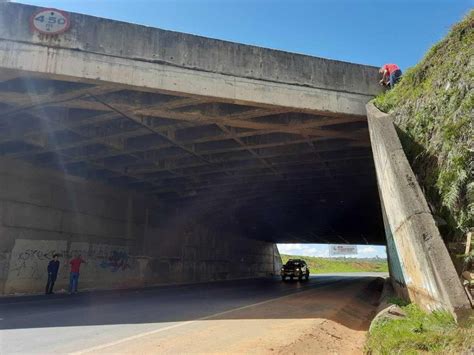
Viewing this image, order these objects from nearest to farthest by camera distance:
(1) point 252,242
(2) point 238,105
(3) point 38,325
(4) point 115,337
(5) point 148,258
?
(4) point 115,337, (3) point 38,325, (2) point 238,105, (5) point 148,258, (1) point 252,242

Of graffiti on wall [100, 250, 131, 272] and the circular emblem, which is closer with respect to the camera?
the circular emblem

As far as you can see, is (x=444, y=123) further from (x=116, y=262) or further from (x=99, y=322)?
(x=116, y=262)

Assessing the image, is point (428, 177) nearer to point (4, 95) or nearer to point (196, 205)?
point (4, 95)

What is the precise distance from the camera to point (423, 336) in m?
5.67

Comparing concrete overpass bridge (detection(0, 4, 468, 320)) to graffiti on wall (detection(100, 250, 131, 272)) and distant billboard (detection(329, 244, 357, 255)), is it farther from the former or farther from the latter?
distant billboard (detection(329, 244, 357, 255))

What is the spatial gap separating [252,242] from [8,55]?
133ft

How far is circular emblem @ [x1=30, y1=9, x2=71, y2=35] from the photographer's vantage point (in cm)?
1145

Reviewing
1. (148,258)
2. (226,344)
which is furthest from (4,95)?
(148,258)

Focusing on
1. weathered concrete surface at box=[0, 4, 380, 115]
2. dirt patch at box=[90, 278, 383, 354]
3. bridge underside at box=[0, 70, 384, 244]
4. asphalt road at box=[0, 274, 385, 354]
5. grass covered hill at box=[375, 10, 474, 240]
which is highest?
weathered concrete surface at box=[0, 4, 380, 115]

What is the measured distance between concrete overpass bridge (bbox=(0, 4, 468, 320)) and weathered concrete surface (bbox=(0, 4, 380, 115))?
35mm

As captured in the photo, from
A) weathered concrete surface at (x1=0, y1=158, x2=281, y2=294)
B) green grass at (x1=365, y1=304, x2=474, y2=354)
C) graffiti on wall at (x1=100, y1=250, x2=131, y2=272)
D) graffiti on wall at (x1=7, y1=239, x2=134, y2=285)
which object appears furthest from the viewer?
graffiti on wall at (x1=100, y1=250, x2=131, y2=272)

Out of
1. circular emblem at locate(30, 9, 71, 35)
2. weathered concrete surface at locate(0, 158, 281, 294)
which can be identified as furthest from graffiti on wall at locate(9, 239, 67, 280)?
circular emblem at locate(30, 9, 71, 35)

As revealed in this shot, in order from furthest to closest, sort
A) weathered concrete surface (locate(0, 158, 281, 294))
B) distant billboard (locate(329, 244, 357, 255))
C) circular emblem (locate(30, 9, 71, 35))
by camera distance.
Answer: distant billboard (locate(329, 244, 357, 255)) < weathered concrete surface (locate(0, 158, 281, 294)) < circular emblem (locate(30, 9, 71, 35))

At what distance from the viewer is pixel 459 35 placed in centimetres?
1028
